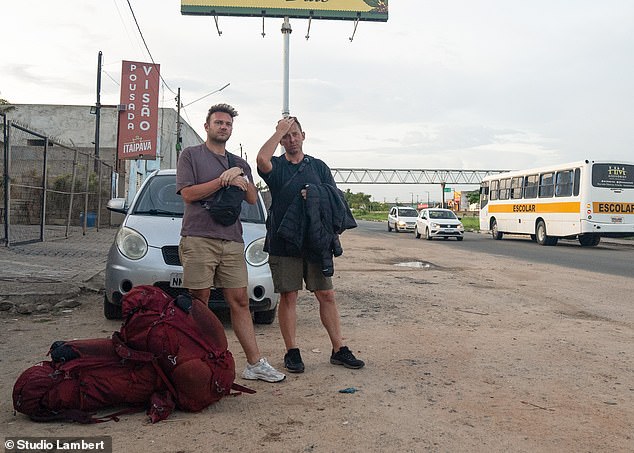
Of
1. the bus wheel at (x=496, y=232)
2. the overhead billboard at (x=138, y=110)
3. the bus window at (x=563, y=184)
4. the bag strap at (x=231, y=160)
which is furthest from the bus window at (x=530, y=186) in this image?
the bag strap at (x=231, y=160)

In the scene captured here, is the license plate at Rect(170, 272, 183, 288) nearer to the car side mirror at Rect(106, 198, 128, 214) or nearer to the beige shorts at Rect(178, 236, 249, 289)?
the car side mirror at Rect(106, 198, 128, 214)

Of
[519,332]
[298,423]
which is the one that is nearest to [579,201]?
[519,332]

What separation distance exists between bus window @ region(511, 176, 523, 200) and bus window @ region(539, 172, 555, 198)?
5.63ft

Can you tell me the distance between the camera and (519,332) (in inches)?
239

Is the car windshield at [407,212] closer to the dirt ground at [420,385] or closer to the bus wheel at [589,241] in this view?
the bus wheel at [589,241]

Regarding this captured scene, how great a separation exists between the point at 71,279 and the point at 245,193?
4920 mm

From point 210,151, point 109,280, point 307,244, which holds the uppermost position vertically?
point 210,151

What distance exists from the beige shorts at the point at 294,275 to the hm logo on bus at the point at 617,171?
19.6 metres

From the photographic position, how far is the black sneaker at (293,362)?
4355mm

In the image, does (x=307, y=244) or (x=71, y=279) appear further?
(x=71, y=279)

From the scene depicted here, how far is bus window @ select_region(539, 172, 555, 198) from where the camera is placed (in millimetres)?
23234

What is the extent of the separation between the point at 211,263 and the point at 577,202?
19.6 m

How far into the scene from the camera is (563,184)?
2234cm

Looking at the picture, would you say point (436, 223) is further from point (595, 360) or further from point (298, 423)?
point (298, 423)
